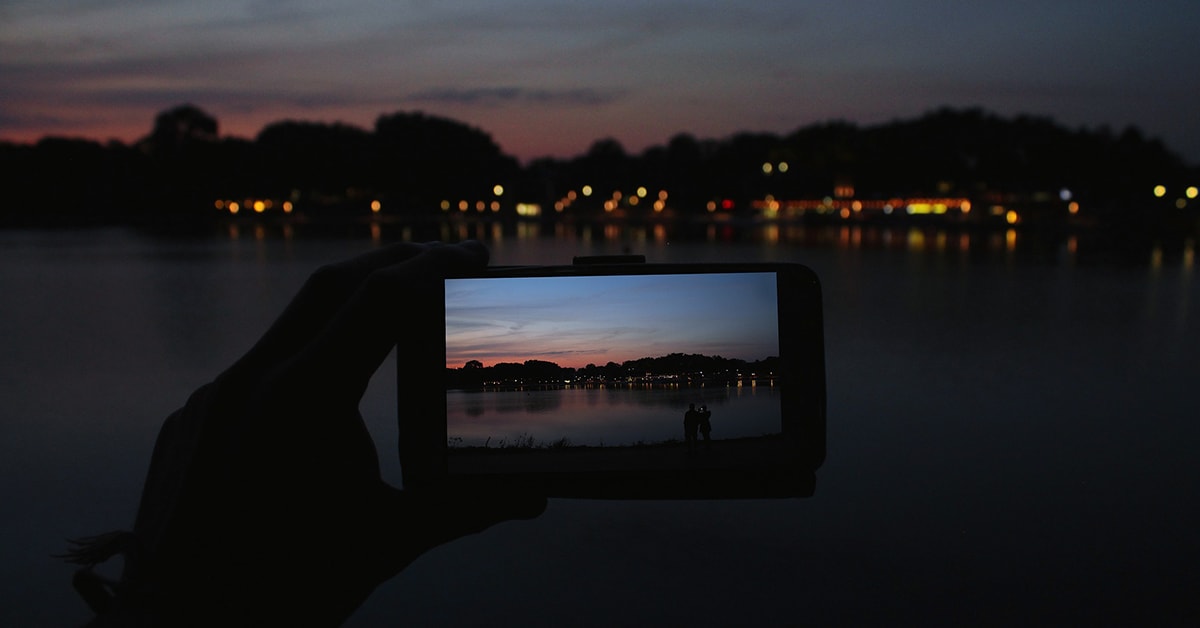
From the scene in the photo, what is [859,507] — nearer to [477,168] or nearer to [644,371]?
[644,371]

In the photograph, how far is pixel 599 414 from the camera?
137cm

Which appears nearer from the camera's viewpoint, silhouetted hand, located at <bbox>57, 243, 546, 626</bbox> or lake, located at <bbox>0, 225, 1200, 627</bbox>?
silhouetted hand, located at <bbox>57, 243, 546, 626</bbox>

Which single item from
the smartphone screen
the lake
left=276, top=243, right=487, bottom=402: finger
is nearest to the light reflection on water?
the smartphone screen

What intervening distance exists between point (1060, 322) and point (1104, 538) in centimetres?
749

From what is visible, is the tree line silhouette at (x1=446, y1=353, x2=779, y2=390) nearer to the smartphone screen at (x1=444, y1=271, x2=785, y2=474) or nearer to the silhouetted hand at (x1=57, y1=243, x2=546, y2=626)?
the smartphone screen at (x1=444, y1=271, x2=785, y2=474)

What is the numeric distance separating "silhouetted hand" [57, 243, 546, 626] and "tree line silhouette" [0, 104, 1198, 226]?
61.6 meters

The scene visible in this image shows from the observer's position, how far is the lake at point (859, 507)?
2.78 metres

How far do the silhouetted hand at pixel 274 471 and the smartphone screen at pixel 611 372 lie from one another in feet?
0.33

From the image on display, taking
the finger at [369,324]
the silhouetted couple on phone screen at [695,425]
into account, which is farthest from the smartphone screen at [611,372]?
the finger at [369,324]

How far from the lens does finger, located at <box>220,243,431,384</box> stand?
44.4 inches

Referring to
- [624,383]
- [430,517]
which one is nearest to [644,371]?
[624,383]

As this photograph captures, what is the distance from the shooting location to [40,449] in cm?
476

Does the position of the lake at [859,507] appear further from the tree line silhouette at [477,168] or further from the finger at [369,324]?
the tree line silhouette at [477,168]

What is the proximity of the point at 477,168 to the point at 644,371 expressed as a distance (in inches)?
3533
